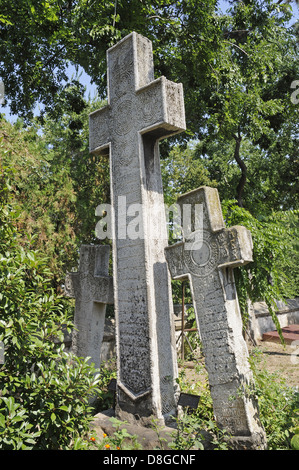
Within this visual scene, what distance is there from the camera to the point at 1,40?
8.75 m

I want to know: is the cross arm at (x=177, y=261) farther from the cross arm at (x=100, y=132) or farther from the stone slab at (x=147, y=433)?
the cross arm at (x=100, y=132)

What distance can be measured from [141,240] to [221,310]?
1213 mm

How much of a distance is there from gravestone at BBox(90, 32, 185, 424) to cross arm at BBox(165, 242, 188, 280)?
0.15 meters

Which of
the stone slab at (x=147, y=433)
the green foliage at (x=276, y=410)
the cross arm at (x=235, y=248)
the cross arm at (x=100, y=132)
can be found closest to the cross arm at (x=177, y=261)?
the cross arm at (x=235, y=248)

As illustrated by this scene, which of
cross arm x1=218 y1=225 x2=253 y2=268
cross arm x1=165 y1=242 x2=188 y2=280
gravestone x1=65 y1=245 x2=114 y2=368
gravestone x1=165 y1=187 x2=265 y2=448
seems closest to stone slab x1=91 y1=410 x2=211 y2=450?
gravestone x1=165 y1=187 x2=265 y2=448

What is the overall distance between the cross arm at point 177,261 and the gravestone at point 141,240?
15 cm

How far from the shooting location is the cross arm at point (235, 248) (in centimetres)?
357

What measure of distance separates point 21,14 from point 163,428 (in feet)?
28.3

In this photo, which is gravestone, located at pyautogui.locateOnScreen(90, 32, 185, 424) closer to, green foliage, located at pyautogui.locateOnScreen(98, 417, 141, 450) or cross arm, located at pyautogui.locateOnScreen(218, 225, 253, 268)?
green foliage, located at pyautogui.locateOnScreen(98, 417, 141, 450)

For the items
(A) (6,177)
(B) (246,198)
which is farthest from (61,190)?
(B) (246,198)

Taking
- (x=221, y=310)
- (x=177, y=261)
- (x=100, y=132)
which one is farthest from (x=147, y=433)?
(x=100, y=132)

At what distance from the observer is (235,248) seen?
360cm

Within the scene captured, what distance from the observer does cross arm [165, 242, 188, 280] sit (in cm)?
405

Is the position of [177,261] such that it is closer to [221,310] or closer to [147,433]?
[221,310]
